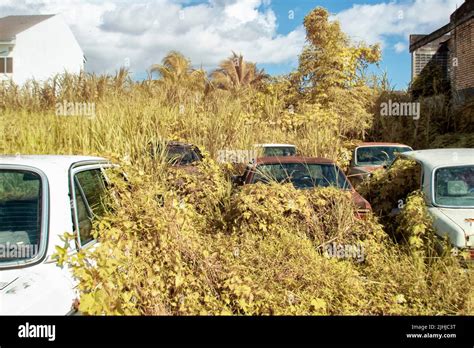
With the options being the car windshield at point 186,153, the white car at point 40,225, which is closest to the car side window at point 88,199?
the white car at point 40,225

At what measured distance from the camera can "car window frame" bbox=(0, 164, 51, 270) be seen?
2.45 meters

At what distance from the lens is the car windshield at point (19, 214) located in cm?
259

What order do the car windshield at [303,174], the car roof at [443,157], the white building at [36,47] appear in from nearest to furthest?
the car roof at [443,157] < the car windshield at [303,174] < the white building at [36,47]

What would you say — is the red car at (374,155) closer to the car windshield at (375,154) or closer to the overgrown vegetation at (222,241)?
the car windshield at (375,154)

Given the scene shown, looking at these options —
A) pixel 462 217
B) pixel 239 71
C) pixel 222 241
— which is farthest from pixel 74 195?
pixel 239 71

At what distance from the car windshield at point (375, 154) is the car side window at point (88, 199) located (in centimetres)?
824

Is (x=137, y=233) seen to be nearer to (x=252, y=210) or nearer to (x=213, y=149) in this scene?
(x=252, y=210)

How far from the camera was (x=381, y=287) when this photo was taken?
154 inches

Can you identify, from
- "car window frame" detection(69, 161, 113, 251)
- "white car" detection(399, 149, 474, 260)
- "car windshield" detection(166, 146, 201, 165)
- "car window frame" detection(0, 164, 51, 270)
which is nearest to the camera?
"car window frame" detection(0, 164, 51, 270)

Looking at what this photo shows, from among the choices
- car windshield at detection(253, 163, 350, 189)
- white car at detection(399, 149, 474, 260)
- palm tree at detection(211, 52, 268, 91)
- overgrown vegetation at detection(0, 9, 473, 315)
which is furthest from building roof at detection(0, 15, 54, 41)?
white car at detection(399, 149, 474, 260)

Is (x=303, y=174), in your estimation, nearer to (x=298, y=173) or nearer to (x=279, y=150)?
(x=298, y=173)

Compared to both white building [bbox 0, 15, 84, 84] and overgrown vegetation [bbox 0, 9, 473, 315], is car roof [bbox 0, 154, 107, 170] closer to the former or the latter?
overgrown vegetation [bbox 0, 9, 473, 315]

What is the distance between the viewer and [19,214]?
114 inches

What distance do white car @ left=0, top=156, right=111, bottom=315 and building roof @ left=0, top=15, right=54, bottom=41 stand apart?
89.6 ft
